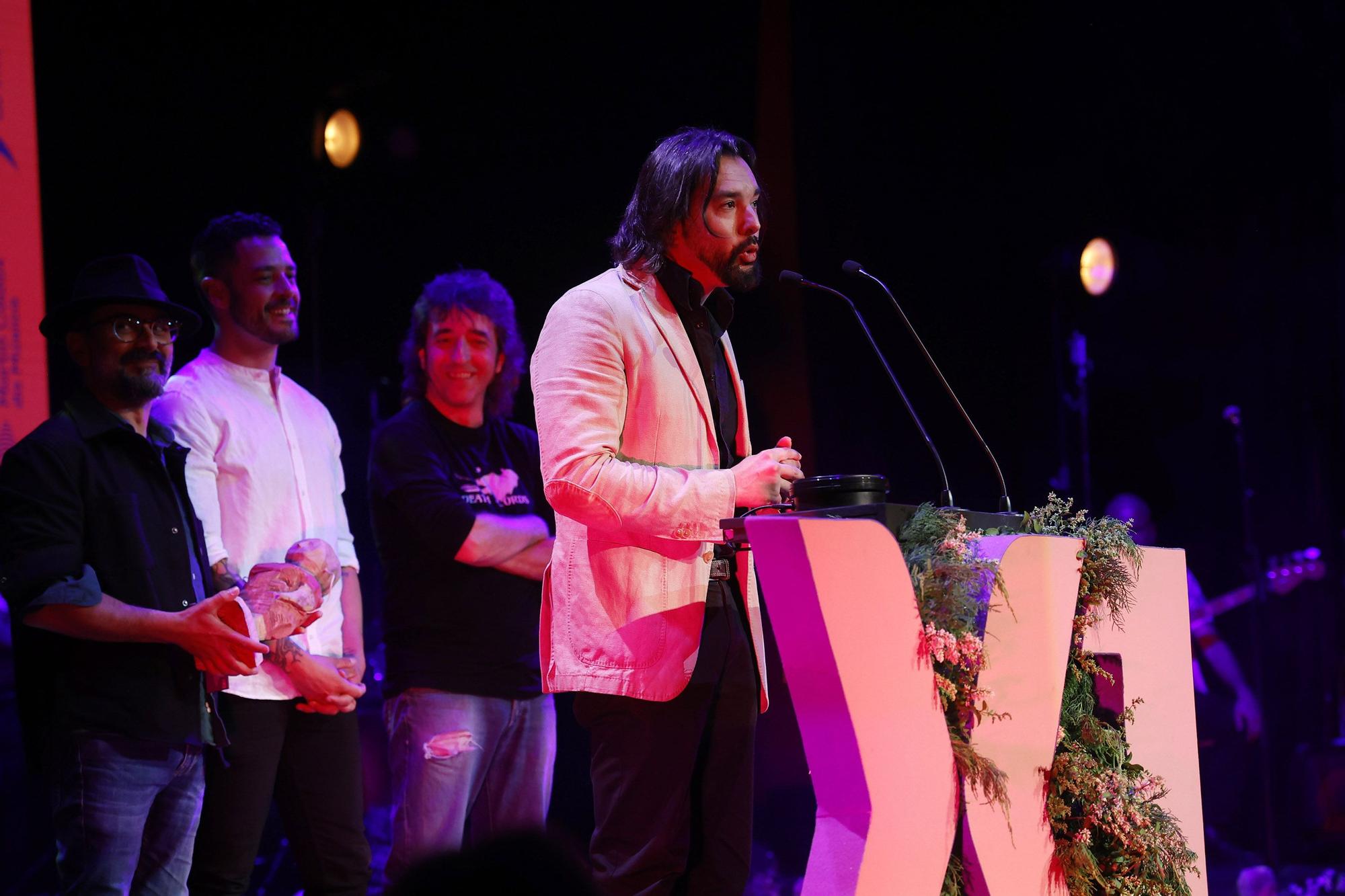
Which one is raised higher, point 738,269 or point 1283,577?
point 738,269

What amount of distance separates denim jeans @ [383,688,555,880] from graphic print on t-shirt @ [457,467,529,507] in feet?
2.03

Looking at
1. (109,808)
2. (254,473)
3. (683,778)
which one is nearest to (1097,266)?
(254,473)

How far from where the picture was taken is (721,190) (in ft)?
8.50

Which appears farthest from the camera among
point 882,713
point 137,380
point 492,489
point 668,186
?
point 492,489

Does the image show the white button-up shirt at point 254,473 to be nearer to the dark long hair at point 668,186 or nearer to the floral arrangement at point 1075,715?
the dark long hair at point 668,186

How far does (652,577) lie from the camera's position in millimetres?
2320

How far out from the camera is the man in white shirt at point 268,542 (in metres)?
3.00

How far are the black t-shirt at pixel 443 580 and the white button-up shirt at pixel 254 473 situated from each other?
230 mm

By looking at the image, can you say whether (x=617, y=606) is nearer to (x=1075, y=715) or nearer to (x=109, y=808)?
(x=1075, y=715)

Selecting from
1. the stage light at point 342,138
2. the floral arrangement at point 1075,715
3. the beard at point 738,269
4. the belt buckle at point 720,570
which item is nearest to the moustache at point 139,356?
the beard at point 738,269

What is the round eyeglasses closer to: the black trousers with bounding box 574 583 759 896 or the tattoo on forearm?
the tattoo on forearm

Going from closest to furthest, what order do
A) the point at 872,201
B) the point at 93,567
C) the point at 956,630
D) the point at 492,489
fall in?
the point at 956,630
the point at 93,567
the point at 492,489
the point at 872,201

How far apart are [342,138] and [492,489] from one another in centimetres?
200

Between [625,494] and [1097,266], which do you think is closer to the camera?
[625,494]
